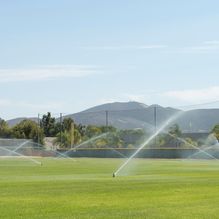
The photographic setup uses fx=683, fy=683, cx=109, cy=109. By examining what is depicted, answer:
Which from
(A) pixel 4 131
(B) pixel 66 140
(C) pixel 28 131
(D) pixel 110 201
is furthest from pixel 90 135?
(D) pixel 110 201

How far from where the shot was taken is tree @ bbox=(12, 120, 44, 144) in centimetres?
13735

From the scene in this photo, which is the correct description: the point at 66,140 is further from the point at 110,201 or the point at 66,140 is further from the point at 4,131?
the point at 110,201

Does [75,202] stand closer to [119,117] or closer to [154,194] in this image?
[154,194]

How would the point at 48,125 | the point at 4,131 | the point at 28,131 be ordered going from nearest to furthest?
the point at 28,131 → the point at 4,131 → the point at 48,125

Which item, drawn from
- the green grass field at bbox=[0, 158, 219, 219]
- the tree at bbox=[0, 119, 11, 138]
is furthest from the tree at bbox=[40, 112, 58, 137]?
the green grass field at bbox=[0, 158, 219, 219]

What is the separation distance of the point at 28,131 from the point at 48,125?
19172 millimetres

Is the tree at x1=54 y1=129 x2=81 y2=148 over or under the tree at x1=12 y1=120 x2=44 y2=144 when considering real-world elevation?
under

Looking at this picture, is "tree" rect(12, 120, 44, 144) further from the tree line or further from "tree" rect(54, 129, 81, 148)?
"tree" rect(54, 129, 81, 148)

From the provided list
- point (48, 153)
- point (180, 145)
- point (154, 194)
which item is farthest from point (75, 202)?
point (48, 153)

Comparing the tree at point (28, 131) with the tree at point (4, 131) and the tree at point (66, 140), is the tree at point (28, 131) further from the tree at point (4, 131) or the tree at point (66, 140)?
the tree at point (66, 140)

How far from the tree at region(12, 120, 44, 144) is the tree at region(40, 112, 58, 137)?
14660 millimetres

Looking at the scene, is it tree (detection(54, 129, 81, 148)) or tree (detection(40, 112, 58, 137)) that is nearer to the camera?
tree (detection(54, 129, 81, 148))

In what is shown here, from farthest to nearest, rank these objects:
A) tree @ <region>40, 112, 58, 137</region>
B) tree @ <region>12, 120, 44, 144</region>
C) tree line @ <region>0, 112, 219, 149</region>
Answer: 1. tree @ <region>40, 112, 58, 137</region>
2. tree @ <region>12, 120, 44, 144</region>
3. tree line @ <region>0, 112, 219, 149</region>

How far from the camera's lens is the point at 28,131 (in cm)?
14100
